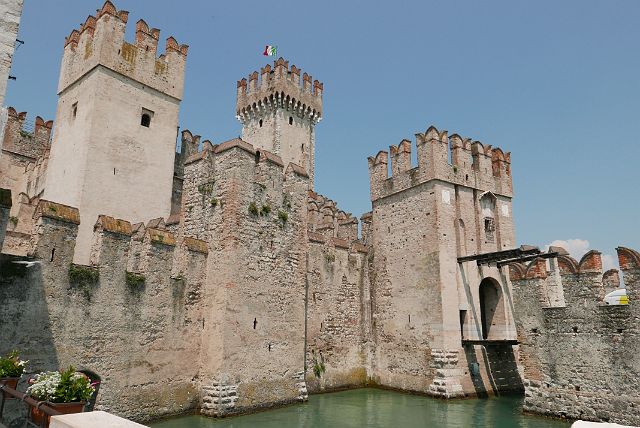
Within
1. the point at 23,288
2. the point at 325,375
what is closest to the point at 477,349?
the point at 325,375

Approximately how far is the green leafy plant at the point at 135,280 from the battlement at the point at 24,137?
14.9 meters

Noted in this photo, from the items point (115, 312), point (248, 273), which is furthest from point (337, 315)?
point (115, 312)

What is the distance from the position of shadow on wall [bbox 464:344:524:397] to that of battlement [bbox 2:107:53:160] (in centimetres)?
2345

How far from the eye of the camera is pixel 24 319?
1035 centimetres

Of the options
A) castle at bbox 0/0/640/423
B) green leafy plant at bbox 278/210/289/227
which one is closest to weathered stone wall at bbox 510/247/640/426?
castle at bbox 0/0/640/423

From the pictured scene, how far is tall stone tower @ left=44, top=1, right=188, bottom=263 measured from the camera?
1712 centimetres

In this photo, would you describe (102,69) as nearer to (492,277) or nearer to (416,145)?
(416,145)

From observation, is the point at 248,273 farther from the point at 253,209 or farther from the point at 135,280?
the point at 135,280

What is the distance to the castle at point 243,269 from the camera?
11.9 m

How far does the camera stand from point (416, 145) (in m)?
20.8

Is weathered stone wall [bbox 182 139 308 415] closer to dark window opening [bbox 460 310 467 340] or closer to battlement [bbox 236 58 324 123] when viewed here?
dark window opening [bbox 460 310 467 340]

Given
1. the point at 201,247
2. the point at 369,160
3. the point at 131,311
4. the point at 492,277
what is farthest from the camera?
the point at 369,160

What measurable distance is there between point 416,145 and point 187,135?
36.2ft

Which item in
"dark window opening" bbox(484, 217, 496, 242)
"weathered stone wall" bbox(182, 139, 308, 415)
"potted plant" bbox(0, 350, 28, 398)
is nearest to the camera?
"potted plant" bbox(0, 350, 28, 398)
